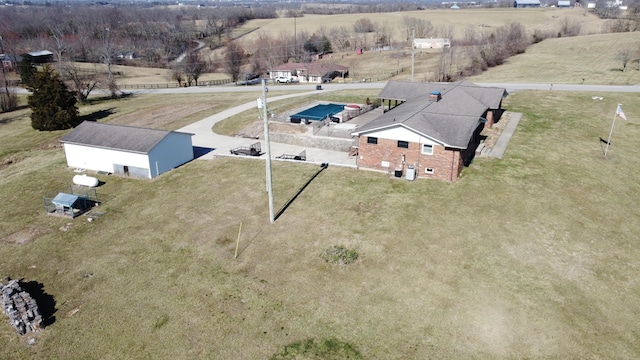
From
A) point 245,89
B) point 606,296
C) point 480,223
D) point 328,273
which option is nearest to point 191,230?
point 328,273

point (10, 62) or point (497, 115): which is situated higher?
point (10, 62)

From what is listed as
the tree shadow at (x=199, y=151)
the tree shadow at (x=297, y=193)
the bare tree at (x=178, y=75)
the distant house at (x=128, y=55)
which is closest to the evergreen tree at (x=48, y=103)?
the tree shadow at (x=199, y=151)

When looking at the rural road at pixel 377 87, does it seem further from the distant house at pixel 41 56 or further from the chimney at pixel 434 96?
the distant house at pixel 41 56

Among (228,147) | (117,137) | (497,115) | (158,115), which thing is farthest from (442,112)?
(158,115)

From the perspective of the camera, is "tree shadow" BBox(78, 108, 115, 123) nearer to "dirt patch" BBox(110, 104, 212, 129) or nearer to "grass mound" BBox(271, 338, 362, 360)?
"dirt patch" BBox(110, 104, 212, 129)

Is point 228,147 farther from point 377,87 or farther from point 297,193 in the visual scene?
point 377,87
